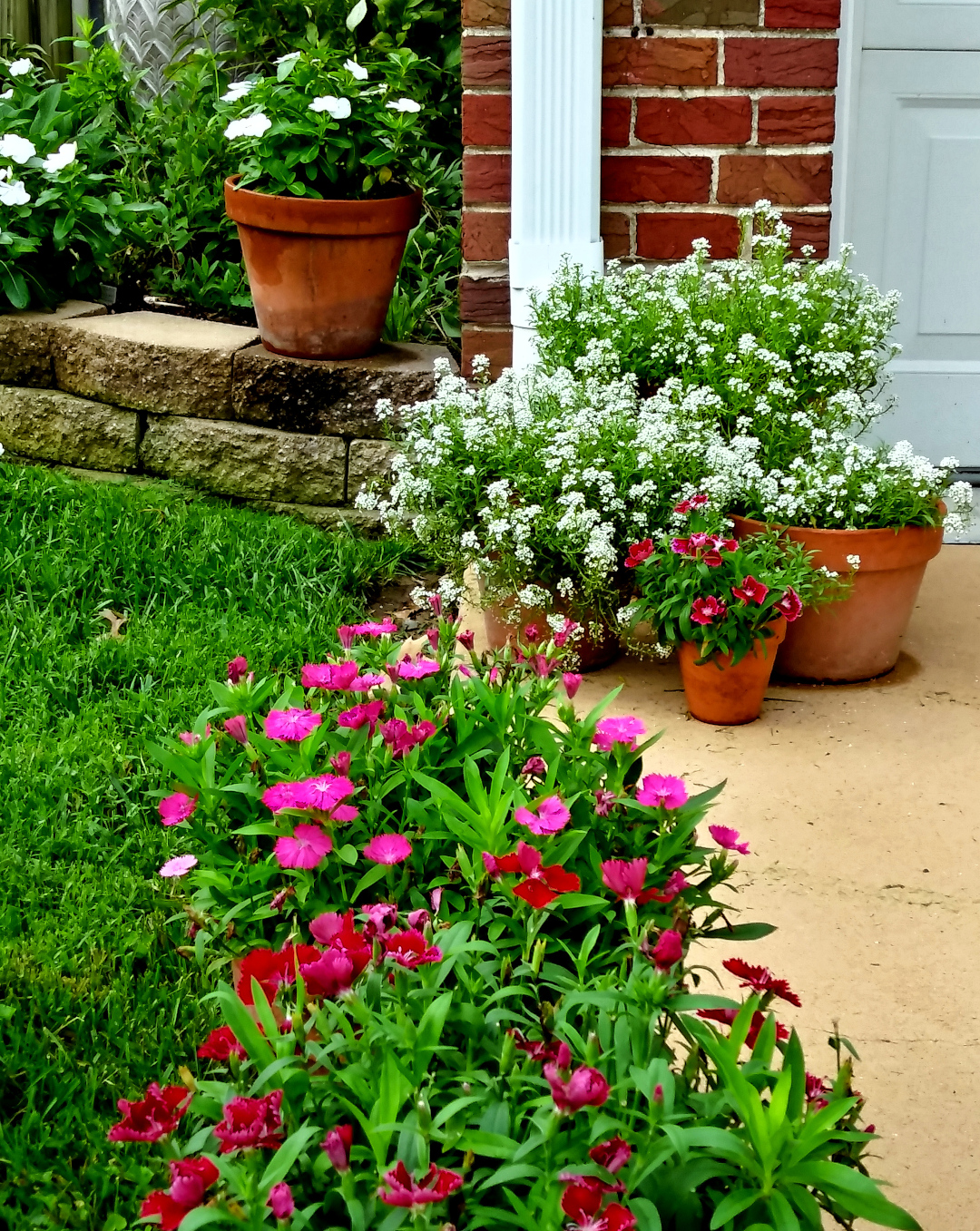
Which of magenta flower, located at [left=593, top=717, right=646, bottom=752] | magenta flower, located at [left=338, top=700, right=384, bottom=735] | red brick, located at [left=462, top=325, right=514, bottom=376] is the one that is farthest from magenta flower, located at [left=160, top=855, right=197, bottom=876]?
red brick, located at [left=462, top=325, right=514, bottom=376]

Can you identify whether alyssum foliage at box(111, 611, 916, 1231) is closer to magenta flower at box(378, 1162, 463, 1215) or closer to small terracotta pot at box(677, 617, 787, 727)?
magenta flower at box(378, 1162, 463, 1215)

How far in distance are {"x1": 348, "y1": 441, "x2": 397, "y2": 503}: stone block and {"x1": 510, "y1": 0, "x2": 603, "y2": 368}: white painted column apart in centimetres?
53

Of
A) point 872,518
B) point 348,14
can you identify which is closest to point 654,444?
point 872,518

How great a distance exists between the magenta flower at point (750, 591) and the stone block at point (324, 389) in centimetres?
135

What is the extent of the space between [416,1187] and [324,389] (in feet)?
10.3

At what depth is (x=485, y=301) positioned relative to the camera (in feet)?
12.2

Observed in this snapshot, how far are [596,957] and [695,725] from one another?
1.60 meters

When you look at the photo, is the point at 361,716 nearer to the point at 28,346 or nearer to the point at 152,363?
the point at 152,363

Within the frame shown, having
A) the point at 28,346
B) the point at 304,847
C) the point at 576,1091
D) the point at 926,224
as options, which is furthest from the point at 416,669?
the point at 28,346

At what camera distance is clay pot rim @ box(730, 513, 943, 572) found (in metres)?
2.99

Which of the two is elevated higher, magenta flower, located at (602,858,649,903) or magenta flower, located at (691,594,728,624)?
magenta flower, located at (602,858,649,903)

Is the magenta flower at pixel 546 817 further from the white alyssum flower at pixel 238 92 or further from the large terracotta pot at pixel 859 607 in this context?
the white alyssum flower at pixel 238 92

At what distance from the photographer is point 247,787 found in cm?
164

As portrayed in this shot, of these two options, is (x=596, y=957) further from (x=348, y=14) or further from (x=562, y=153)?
(x=348, y=14)
